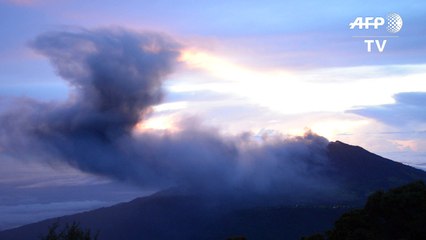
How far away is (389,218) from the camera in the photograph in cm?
4997

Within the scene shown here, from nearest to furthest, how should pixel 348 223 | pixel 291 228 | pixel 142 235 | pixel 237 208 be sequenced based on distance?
pixel 348 223
pixel 291 228
pixel 142 235
pixel 237 208

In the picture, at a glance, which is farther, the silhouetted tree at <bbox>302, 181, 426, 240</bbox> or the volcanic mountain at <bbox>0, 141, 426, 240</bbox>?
the volcanic mountain at <bbox>0, 141, 426, 240</bbox>

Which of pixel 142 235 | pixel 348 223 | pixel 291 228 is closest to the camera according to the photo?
pixel 348 223

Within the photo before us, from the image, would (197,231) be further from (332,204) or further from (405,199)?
(405,199)

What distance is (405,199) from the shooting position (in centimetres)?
4975

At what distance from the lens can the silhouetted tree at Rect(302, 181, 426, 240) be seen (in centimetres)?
4788

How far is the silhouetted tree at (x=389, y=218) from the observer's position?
4788cm

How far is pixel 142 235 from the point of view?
177 m

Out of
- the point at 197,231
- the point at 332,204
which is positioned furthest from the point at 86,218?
the point at 332,204

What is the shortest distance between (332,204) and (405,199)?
458 ft

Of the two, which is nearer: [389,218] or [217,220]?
[389,218]

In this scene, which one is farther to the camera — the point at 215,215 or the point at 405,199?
the point at 215,215

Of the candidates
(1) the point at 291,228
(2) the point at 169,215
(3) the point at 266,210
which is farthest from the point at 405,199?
(2) the point at 169,215

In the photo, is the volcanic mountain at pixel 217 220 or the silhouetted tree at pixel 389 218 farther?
the volcanic mountain at pixel 217 220
